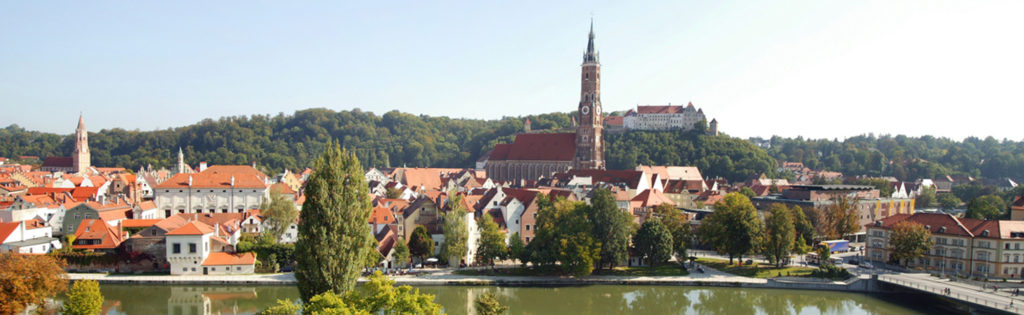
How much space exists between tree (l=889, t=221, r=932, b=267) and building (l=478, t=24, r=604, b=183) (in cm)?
3737

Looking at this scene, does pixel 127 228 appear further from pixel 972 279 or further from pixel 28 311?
pixel 972 279

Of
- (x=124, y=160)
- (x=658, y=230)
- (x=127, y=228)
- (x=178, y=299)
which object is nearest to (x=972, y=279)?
(x=658, y=230)

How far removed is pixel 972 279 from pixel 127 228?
42.4 m

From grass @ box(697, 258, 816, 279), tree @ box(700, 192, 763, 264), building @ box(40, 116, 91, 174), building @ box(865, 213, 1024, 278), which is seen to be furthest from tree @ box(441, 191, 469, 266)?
building @ box(40, 116, 91, 174)

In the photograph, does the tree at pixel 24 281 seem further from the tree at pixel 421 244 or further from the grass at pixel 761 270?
the grass at pixel 761 270

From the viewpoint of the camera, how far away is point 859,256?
38188mm

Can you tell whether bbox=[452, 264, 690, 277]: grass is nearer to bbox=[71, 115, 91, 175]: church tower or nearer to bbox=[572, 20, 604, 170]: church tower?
bbox=[572, 20, 604, 170]: church tower

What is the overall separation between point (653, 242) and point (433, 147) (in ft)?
291

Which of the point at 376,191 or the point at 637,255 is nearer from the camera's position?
the point at 637,255

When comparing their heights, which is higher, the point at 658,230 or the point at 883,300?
the point at 658,230

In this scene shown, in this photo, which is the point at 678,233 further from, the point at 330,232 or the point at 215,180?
the point at 215,180

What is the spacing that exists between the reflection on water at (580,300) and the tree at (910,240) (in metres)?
4.41

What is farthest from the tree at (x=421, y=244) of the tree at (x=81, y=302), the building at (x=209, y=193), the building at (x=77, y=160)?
the building at (x=77, y=160)

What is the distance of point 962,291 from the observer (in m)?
27.3
